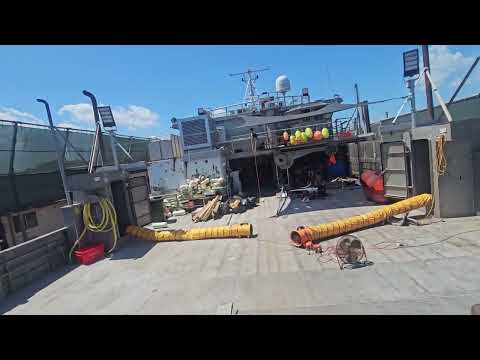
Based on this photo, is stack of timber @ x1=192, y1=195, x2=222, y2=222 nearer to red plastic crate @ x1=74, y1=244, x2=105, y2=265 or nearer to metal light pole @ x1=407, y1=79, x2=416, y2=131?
red plastic crate @ x1=74, y1=244, x2=105, y2=265

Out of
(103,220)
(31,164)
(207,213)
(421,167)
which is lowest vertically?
(207,213)

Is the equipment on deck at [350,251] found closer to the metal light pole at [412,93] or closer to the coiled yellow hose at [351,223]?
the coiled yellow hose at [351,223]

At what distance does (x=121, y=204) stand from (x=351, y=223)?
268 inches

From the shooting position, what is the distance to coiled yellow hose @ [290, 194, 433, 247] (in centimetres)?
628

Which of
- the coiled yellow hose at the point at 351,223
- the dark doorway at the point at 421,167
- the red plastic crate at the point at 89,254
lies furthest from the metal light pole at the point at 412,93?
the red plastic crate at the point at 89,254

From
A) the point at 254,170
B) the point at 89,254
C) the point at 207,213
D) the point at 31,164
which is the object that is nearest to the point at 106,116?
the point at 31,164

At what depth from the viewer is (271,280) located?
4.70 meters

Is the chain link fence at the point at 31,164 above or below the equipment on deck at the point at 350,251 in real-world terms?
above

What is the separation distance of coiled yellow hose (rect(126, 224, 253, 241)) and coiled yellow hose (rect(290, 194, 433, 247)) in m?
1.51

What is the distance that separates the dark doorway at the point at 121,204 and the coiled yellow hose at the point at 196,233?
1.05ft

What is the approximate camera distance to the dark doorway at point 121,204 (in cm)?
844

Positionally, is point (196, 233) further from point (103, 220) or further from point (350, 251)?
point (350, 251)
